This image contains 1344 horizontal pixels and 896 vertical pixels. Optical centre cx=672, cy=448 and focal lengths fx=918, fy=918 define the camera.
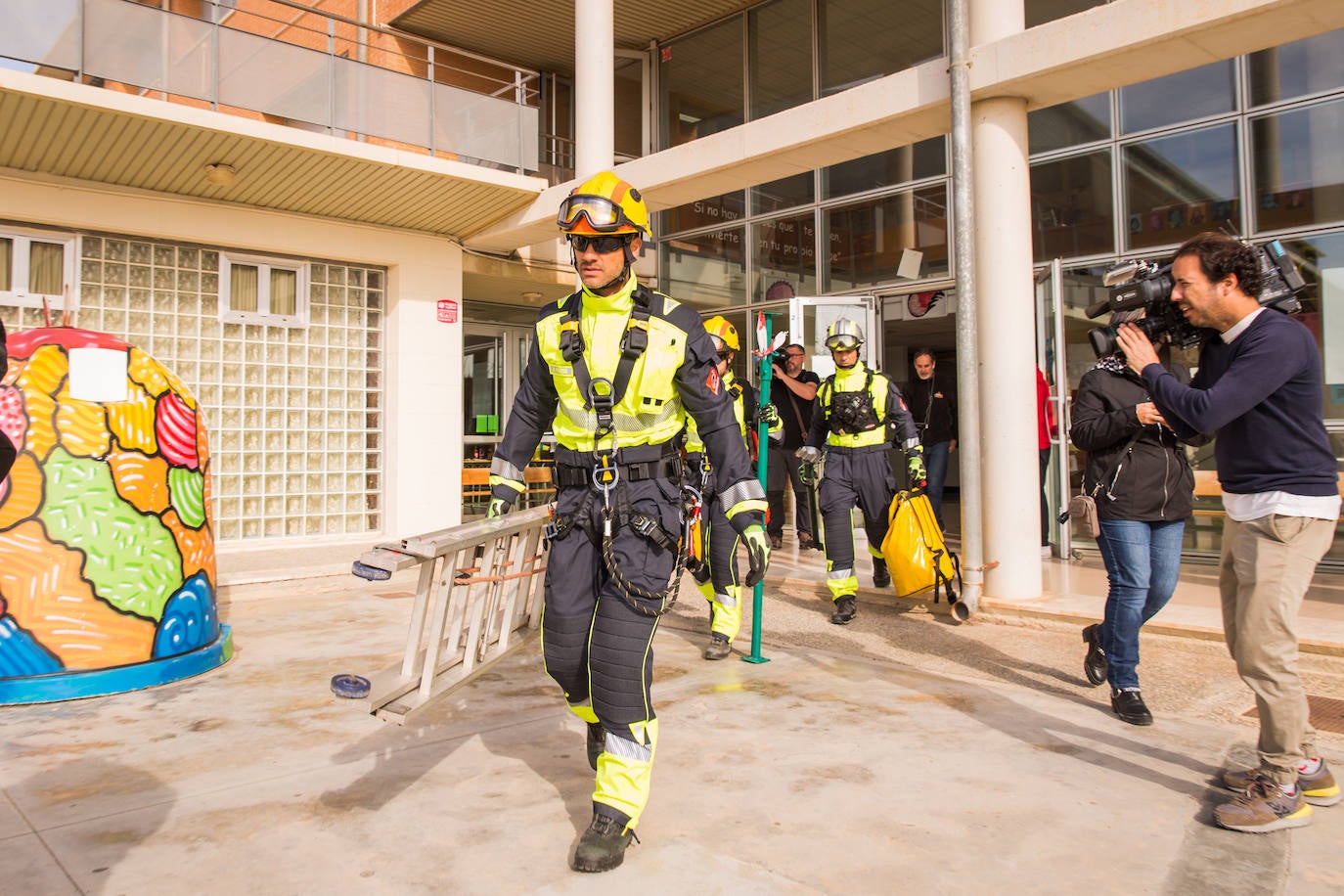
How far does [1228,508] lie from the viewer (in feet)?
10.9

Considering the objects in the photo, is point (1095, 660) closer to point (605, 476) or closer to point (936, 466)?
point (605, 476)

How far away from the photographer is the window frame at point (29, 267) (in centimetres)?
816

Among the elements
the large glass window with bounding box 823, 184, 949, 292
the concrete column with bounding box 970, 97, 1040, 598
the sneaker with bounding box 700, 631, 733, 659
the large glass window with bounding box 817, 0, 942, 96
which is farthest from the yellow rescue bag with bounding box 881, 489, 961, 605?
the large glass window with bounding box 817, 0, 942, 96

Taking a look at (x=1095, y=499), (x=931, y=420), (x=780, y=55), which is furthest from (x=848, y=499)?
(x=780, y=55)

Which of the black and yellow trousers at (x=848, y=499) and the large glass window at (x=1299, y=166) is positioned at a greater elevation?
the large glass window at (x=1299, y=166)

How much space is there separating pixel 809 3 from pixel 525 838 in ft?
36.6

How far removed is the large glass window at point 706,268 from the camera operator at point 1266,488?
9.01 meters

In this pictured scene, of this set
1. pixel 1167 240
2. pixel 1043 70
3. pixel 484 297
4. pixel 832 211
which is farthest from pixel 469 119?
pixel 1167 240

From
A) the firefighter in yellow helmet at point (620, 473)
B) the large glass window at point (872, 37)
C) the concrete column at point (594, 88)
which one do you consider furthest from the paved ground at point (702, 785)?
the large glass window at point (872, 37)

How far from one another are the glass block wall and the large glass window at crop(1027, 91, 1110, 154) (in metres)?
7.20

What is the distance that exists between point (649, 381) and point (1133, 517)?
256 cm

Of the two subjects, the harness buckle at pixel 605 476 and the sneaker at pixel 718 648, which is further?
the sneaker at pixel 718 648

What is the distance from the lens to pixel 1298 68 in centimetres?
793

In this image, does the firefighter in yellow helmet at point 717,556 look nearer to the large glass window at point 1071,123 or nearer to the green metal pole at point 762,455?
the green metal pole at point 762,455
